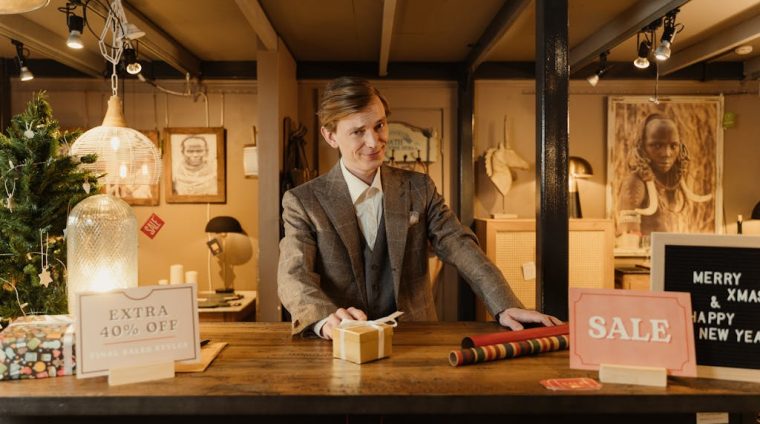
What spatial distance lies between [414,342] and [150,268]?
4.46 meters

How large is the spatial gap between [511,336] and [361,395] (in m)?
0.45

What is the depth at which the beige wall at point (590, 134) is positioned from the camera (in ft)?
16.9

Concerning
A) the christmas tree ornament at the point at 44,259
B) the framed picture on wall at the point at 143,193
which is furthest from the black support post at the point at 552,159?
the framed picture on wall at the point at 143,193

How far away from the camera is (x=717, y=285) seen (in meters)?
1.11

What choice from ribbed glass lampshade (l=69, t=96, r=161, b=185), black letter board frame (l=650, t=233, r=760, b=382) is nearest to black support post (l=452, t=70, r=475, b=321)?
ribbed glass lampshade (l=69, t=96, r=161, b=185)

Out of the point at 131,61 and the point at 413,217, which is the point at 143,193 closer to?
the point at 131,61

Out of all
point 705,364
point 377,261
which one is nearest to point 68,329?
point 377,261

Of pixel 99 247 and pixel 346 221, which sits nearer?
pixel 99 247

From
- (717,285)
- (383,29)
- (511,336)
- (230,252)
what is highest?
(383,29)

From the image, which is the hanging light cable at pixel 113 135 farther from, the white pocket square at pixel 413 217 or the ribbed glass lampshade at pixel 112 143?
the white pocket square at pixel 413 217

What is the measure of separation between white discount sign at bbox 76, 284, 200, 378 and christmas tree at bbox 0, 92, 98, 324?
0.43 m

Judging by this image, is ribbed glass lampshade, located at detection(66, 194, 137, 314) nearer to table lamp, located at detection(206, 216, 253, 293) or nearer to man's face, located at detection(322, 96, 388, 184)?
man's face, located at detection(322, 96, 388, 184)

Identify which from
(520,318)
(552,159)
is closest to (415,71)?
(552,159)

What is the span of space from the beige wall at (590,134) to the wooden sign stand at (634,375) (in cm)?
419
